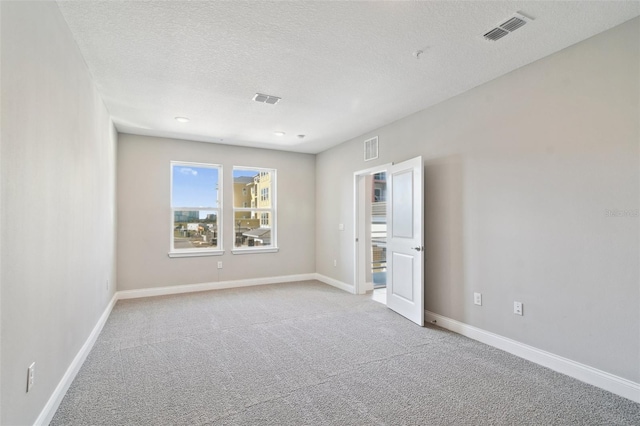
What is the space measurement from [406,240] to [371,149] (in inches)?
65.4

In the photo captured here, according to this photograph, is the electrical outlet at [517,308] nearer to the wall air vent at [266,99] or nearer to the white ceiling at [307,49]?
the white ceiling at [307,49]

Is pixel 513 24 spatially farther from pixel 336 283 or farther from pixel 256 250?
pixel 256 250

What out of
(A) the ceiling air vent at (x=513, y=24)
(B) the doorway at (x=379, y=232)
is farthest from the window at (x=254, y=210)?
(A) the ceiling air vent at (x=513, y=24)

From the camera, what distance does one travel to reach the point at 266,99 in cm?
362

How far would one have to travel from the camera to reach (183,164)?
5523 mm

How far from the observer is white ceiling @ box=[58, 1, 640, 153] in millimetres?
2104

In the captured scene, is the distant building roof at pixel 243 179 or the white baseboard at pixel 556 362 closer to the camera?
the white baseboard at pixel 556 362

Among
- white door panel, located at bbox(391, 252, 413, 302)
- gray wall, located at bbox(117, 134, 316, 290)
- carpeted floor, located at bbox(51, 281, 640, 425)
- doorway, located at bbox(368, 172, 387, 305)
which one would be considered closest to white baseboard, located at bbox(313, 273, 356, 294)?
gray wall, located at bbox(117, 134, 316, 290)

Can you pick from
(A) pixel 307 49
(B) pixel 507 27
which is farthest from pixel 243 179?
(B) pixel 507 27

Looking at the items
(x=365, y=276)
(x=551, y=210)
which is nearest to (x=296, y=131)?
(x=365, y=276)

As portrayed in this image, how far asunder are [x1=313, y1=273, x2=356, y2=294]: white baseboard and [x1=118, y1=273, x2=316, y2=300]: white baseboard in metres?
0.19

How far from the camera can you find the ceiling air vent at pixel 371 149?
4852 millimetres

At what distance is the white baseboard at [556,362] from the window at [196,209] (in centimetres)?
416

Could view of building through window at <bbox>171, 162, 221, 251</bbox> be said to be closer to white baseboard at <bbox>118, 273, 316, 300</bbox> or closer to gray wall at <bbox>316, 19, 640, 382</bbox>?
white baseboard at <bbox>118, 273, 316, 300</bbox>
